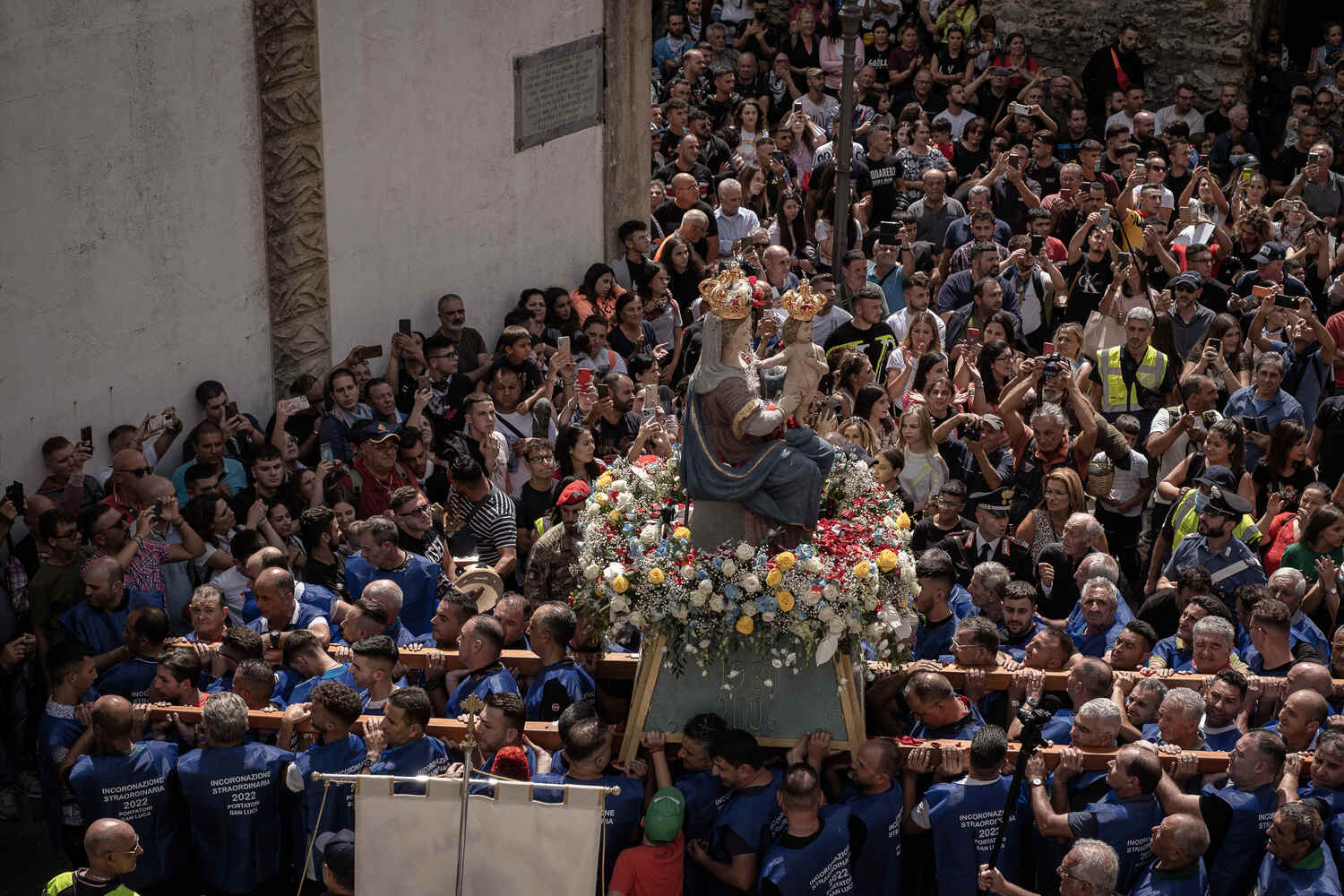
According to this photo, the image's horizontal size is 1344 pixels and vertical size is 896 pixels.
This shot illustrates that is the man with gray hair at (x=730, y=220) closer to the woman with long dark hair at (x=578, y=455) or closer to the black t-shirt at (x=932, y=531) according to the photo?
the woman with long dark hair at (x=578, y=455)

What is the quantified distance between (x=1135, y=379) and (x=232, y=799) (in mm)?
7764

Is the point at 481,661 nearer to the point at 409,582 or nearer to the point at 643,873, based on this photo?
the point at 409,582

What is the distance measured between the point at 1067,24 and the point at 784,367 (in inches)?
569

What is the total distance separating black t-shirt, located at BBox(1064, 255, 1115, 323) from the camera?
1466 centimetres

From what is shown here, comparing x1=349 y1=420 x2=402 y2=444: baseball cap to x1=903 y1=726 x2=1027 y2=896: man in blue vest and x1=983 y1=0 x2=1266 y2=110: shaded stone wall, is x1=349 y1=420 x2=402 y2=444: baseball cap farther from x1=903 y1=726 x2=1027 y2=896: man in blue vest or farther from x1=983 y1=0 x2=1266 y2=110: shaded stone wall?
x1=983 y1=0 x2=1266 y2=110: shaded stone wall

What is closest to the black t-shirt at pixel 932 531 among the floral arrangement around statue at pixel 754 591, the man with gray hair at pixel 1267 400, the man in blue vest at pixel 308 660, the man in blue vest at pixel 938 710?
the floral arrangement around statue at pixel 754 591

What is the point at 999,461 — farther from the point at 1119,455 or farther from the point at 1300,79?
the point at 1300,79

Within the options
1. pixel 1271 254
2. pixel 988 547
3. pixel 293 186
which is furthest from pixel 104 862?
pixel 1271 254

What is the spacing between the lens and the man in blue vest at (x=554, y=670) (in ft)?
29.6

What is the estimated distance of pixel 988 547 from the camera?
10641 millimetres

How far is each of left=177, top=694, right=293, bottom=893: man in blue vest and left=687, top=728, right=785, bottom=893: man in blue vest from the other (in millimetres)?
2085

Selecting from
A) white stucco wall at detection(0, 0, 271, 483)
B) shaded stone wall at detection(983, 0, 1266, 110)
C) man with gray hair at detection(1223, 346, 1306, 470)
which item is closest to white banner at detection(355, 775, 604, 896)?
white stucco wall at detection(0, 0, 271, 483)

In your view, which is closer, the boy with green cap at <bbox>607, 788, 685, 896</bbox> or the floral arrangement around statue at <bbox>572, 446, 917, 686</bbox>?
the boy with green cap at <bbox>607, 788, 685, 896</bbox>

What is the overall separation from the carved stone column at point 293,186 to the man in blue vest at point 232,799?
192 inches
